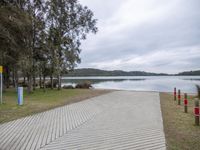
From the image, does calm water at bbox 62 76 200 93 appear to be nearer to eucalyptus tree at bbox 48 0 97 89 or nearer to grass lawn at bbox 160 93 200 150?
eucalyptus tree at bbox 48 0 97 89

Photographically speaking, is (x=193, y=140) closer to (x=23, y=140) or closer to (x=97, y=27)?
(x=23, y=140)

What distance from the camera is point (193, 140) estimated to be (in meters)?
5.07

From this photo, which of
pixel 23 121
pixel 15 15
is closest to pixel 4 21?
pixel 15 15

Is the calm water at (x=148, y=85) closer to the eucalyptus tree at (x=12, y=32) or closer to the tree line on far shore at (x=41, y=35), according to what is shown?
the tree line on far shore at (x=41, y=35)

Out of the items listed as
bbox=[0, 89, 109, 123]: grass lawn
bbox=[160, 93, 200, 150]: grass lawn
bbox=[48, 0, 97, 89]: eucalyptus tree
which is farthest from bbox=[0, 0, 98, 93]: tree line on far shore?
bbox=[160, 93, 200, 150]: grass lawn

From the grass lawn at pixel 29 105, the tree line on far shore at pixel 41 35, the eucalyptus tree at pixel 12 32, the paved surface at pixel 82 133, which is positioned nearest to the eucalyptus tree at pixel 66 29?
the tree line on far shore at pixel 41 35

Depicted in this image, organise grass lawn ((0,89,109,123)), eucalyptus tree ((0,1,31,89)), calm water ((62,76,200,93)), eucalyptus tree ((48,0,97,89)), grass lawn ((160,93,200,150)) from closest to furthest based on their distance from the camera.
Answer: grass lawn ((160,93,200,150))
grass lawn ((0,89,109,123))
eucalyptus tree ((0,1,31,89))
eucalyptus tree ((48,0,97,89))
calm water ((62,76,200,93))

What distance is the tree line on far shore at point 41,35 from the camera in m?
15.0

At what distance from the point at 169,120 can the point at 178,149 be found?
2994 mm

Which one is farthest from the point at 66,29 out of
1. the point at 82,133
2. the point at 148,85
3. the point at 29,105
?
the point at 148,85

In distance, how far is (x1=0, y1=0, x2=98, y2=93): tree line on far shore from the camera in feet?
49.3

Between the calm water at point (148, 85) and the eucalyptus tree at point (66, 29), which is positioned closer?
the eucalyptus tree at point (66, 29)

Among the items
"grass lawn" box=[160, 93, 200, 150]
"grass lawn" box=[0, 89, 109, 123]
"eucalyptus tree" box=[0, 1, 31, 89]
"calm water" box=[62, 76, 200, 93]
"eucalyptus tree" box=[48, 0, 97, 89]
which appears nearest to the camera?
"grass lawn" box=[160, 93, 200, 150]

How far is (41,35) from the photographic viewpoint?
1958 centimetres
